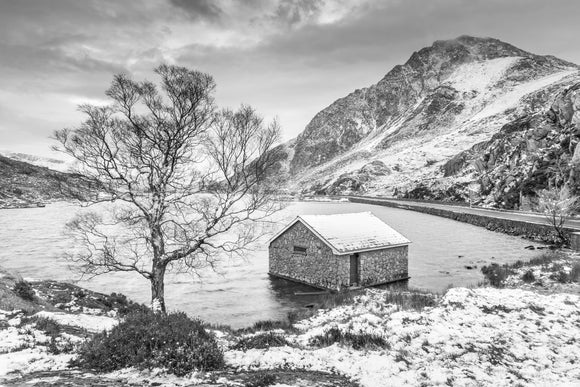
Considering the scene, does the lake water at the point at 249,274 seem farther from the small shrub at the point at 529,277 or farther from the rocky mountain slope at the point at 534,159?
the rocky mountain slope at the point at 534,159

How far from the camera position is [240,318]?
2200 centimetres

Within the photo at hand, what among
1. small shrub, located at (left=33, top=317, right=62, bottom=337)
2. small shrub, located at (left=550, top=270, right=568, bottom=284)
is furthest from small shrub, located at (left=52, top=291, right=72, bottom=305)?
small shrub, located at (left=550, top=270, right=568, bottom=284)

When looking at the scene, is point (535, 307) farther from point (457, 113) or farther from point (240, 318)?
point (457, 113)

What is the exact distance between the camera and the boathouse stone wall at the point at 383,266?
26.8 metres

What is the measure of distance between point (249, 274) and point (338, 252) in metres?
10.7

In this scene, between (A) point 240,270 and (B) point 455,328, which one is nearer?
(B) point 455,328

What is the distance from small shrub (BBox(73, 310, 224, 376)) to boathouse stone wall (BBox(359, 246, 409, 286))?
733 inches

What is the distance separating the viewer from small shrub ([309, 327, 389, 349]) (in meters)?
10.6

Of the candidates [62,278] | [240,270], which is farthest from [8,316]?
[240,270]

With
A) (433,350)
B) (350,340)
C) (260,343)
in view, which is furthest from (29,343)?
(433,350)

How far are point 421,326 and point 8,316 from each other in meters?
13.2

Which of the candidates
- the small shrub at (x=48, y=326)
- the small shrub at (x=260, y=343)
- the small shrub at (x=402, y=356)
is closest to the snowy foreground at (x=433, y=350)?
the small shrub at (x=402, y=356)

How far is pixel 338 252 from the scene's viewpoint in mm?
25266

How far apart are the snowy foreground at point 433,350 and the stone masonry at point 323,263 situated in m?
11.4
